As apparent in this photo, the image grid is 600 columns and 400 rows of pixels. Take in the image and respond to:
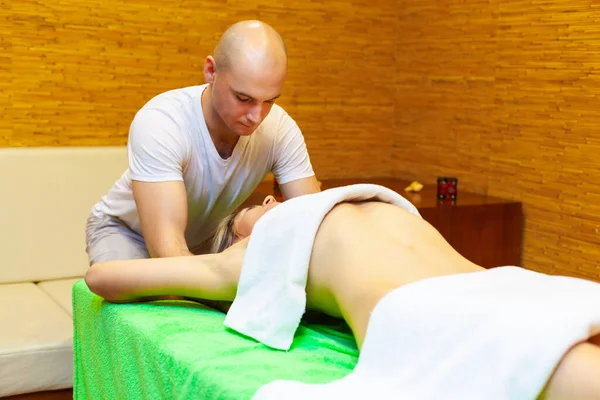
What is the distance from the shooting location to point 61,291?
2.72 meters

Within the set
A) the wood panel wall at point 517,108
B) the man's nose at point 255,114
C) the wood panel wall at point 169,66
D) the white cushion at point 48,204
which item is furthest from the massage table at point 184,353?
the wood panel wall at point 517,108

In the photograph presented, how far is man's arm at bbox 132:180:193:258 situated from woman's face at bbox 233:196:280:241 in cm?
13

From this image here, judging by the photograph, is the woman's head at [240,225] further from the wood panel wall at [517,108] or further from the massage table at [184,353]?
the wood panel wall at [517,108]

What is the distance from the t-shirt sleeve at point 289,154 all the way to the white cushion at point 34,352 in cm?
79

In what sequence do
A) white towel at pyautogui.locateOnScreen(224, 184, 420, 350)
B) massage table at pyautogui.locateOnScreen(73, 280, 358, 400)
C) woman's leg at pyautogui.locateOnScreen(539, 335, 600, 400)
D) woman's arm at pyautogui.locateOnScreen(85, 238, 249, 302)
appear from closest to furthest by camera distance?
woman's leg at pyautogui.locateOnScreen(539, 335, 600, 400)
massage table at pyautogui.locateOnScreen(73, 280, 358, 400)
white towel at pyautogui.locateOnScreen(224, 184, 420, 350)
woman's arm at pyautogui.locateOnScreen(85, 238, 249, 302)

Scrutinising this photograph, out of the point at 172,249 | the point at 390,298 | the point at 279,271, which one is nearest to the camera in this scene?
the point at 390,298

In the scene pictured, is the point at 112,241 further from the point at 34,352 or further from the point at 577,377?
the point at 577,377

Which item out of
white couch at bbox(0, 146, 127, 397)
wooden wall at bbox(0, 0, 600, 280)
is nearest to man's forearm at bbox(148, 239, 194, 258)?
white couch at bbox(0, 146, 127, 397)

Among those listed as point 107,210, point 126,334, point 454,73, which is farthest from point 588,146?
point 126,334

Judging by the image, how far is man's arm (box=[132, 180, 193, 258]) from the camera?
1.97 m

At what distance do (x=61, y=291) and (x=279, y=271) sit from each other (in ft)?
4.33

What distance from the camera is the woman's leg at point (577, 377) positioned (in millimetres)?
1199

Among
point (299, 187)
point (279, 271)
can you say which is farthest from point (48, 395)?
point (279, 271)

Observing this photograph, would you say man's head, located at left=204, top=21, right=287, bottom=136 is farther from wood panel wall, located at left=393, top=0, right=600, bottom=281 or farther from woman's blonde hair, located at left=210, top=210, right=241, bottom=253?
wood panel wall, located at left=393, top=0, right=600, bottom=281
